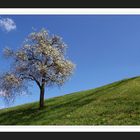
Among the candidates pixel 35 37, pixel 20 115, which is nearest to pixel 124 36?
pixel 35 37

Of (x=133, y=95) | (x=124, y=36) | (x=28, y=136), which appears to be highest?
(x=124, y=36)

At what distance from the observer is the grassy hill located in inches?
922

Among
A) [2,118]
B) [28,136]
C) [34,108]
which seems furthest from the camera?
[34,108]

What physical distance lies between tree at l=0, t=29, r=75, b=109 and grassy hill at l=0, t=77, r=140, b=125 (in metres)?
1.17

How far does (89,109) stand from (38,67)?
3597 mm

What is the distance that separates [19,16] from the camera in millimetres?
22453

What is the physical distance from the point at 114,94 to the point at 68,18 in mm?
7787

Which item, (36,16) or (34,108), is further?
(34,108)

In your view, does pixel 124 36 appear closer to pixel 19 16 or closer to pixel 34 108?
pixel 19 16
